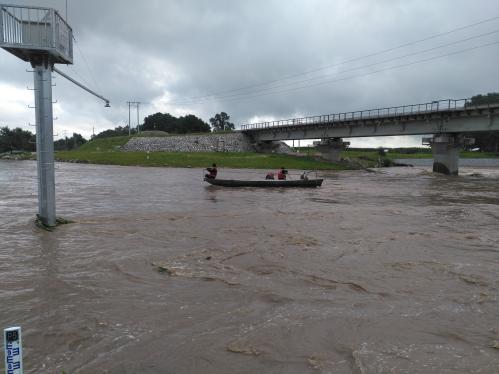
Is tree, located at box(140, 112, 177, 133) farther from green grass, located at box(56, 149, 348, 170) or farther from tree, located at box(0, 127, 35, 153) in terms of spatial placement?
green grass, located at box(56, 149, 348, 170)

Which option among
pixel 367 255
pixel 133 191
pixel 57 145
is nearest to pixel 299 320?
pixel 367 255

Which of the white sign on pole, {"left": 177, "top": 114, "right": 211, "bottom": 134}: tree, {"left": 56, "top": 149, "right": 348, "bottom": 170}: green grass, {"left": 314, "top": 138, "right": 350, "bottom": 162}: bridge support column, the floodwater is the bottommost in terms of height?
the floodwater

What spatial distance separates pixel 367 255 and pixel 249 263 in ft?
11.7

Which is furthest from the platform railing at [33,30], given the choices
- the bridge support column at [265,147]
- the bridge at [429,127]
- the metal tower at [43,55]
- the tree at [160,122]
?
the tree at [160,122]

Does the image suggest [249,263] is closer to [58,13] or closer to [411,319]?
[411,319]

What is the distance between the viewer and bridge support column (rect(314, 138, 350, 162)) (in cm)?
7519

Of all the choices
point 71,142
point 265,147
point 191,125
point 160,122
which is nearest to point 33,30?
point 265,147

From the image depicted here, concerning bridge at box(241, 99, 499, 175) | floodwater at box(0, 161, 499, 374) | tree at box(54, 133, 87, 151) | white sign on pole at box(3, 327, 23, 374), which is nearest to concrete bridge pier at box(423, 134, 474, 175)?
bridge at box(241, 99, 499, 175)

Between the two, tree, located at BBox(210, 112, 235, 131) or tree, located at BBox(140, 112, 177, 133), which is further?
tree, located at BBox(210, 112, 235, 131)

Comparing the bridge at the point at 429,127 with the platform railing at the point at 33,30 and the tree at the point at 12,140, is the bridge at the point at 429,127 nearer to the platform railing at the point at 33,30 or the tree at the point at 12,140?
the platform railing at the point at 33,30

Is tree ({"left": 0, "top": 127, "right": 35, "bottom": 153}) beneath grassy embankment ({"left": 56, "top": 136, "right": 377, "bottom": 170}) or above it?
above

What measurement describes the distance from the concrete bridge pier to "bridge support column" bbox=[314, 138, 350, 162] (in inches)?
759

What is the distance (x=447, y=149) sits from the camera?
5591cm

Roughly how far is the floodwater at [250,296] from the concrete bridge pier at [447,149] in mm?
41609
